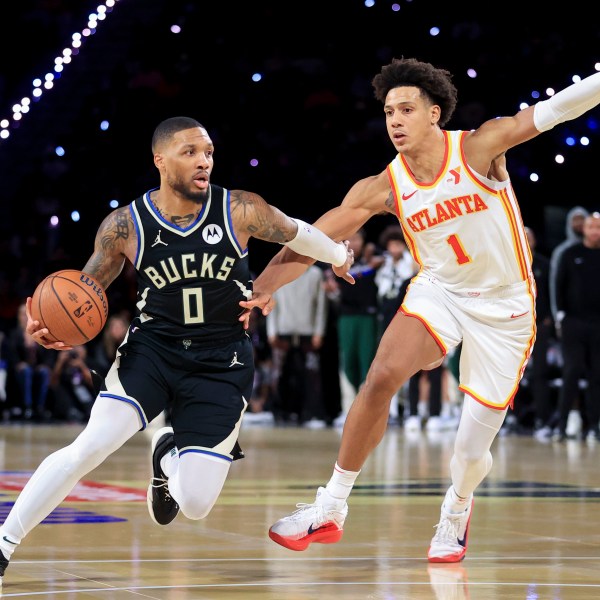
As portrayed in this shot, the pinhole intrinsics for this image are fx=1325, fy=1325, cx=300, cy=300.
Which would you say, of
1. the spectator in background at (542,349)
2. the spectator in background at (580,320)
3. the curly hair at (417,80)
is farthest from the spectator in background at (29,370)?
the curly hair at (417,80)

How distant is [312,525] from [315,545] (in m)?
0.58

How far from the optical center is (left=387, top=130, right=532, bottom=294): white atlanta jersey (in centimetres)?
570

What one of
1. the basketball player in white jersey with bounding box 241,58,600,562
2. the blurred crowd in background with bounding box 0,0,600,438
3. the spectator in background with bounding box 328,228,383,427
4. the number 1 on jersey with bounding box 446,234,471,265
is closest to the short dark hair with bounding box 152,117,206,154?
the basketball player in white jersey with bounding box 241,58,600,562

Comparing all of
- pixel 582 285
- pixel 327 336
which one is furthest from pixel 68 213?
pixel 582 285

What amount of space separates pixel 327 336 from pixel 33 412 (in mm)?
3952

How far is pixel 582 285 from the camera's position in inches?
493

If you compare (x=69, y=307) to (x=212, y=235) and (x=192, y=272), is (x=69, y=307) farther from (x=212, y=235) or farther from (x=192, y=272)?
(x=212, y=235)

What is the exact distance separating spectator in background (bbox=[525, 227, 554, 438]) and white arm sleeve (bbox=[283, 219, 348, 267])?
25.3 feet

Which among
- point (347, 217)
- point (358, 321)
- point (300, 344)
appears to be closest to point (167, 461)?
point (347, 217)

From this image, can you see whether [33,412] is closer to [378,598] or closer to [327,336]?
[327,336]

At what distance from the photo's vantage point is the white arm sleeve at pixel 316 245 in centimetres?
557

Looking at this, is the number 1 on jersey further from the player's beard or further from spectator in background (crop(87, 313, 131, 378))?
spectator in background (crop(87, 313, 131, 378))

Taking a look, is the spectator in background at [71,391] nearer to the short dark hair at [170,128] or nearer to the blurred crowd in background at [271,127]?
the blurred crowd in background at [271,127]

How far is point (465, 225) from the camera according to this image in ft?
18.7
